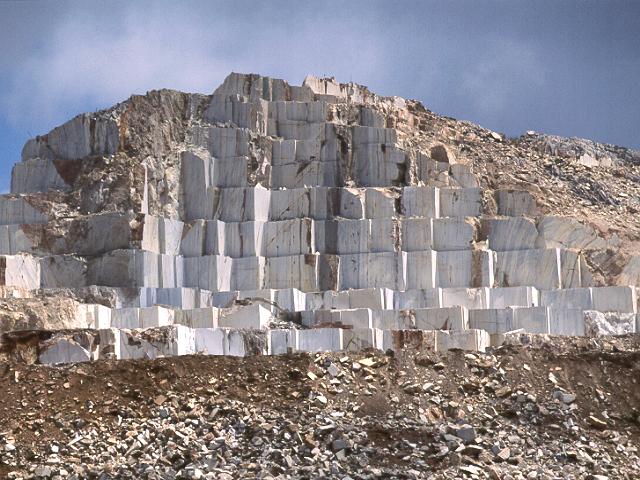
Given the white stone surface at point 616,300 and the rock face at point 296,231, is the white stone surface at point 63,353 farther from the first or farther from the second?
the white stone surface at point 616,300

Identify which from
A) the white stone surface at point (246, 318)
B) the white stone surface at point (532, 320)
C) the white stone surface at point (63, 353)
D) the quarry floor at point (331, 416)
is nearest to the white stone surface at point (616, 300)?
the white stone surface at point (532, 320)

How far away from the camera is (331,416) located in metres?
32.5

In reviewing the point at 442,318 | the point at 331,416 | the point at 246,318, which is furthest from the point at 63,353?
the point at 442,318

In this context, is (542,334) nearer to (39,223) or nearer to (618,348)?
(618,348)

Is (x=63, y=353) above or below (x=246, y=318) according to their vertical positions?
below

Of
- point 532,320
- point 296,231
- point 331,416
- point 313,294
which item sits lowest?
point 331,416

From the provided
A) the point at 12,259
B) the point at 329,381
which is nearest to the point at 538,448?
the point at 329,381

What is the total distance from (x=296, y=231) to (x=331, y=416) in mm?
11024

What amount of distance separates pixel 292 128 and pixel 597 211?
10.1 m

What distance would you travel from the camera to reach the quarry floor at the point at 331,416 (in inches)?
1225

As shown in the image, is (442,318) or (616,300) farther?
→ (616,300)

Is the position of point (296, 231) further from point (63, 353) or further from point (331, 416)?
point (331, 416)

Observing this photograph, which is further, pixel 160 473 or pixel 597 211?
pixel 597 211

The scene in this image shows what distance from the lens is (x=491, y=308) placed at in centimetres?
3947
